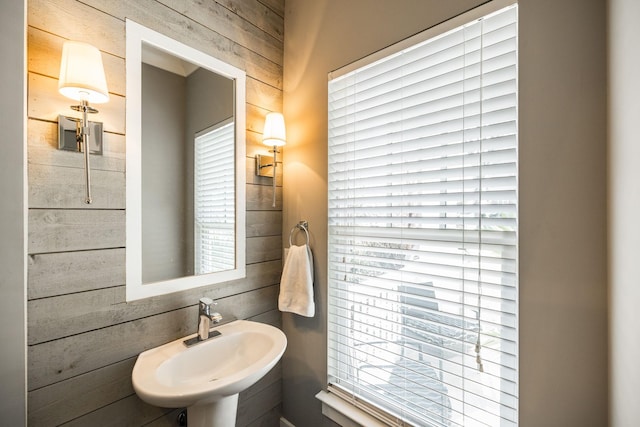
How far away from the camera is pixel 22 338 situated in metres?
0.75

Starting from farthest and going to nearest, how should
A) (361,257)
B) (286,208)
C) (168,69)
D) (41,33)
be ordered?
(286,208) → (361,257) → (168,69) → (41,33)

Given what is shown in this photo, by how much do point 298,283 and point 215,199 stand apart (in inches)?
22.8

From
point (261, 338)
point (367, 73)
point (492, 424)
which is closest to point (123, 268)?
point (261, 338)

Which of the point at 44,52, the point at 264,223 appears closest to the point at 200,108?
the point at 44,52

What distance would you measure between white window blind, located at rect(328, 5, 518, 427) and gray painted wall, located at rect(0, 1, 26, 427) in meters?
1.08

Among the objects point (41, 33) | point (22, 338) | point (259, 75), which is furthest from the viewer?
point (259, 75)

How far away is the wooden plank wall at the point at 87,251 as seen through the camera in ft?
2.94

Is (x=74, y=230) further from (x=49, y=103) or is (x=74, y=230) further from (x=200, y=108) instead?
(x=200, y=108)

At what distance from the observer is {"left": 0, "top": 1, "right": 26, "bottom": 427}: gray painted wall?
2.35ft

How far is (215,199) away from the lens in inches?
54.7

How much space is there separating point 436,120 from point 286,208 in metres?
0.90

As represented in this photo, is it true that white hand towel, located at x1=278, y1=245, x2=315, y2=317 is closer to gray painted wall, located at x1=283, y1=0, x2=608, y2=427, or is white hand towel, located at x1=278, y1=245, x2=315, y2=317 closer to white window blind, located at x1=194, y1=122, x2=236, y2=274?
white window blind, located at x1=194, y1=122, x2=236, y2=274

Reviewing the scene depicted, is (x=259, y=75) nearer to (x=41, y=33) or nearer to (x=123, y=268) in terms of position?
(x=41, y=33)

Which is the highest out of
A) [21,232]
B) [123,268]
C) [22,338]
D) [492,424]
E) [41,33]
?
[41,33]
